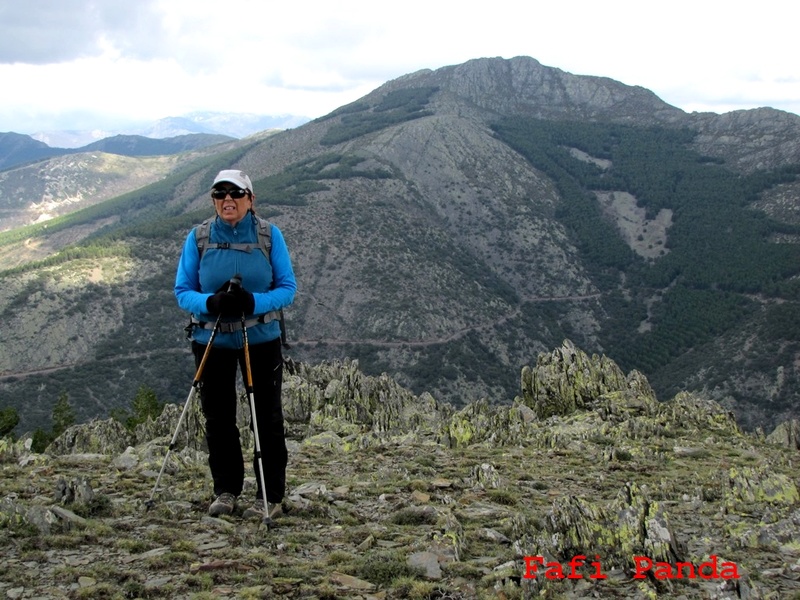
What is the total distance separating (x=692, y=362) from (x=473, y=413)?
80.9 m

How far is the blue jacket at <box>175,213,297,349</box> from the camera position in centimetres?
828

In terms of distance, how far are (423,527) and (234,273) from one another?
165 inches

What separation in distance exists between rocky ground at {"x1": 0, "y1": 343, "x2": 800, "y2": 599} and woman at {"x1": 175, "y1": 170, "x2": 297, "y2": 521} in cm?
75

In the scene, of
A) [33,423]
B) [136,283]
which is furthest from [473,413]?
[136,283]

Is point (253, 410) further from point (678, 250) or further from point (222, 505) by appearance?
point (678, 250)

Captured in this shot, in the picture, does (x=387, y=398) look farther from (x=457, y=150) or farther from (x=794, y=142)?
(x=794, y=142)

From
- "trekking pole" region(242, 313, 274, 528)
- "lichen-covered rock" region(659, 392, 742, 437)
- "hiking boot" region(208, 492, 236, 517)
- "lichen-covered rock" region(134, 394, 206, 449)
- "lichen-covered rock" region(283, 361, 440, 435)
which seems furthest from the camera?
"lichen-covered rock" region(283, 361, 440, 435)

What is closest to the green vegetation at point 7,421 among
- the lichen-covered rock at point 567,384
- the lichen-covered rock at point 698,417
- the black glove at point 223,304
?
the lichen-covered rock at point 567,384

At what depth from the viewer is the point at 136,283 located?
104m

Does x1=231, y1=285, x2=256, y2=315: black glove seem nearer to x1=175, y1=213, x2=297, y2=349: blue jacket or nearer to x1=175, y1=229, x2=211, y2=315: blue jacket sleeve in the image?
x1=175, y1=213, x2=297, y2=349: blue jacket

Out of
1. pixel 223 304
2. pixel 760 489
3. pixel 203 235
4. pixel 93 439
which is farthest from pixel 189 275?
pixel 93 439

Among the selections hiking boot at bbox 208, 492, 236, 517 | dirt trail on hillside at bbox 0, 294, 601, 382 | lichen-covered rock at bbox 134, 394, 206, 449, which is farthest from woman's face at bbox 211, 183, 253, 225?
dirt trail on hillside at bbox 0, 294, 601, 382

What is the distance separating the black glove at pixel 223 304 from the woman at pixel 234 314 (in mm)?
12

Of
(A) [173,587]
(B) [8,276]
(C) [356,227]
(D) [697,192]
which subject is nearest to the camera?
(A) [173,587]
